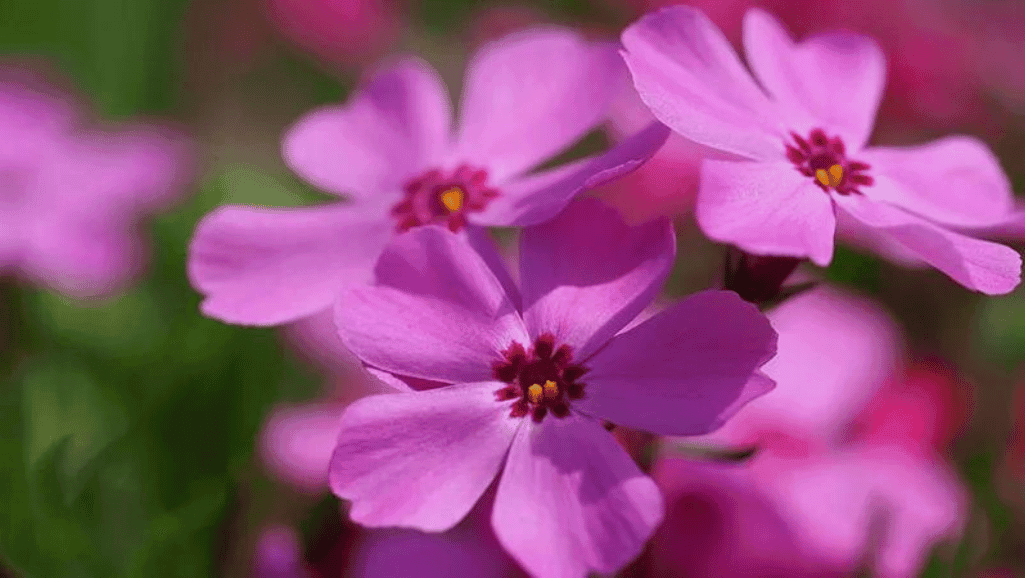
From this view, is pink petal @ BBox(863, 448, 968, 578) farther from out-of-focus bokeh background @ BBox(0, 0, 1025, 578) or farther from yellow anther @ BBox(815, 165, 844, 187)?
yellow anther @ BBox(815, 165, 844, 187)

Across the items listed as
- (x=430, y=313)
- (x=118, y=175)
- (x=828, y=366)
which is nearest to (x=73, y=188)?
(x=118, y=175)

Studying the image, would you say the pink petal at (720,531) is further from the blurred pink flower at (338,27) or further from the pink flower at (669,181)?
the blurred pink flower at (338,27)

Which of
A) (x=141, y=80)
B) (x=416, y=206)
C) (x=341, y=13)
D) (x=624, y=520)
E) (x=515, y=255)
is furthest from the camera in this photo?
(x=141, y=80)

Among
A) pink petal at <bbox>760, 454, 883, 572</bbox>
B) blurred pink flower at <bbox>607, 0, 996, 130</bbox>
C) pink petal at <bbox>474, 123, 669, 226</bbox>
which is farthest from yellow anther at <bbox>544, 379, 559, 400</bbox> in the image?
blurred pink flower at <bbox>607, 0, 996, 130</bbox>

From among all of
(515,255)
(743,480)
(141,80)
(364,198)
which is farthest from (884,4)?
(141,80)

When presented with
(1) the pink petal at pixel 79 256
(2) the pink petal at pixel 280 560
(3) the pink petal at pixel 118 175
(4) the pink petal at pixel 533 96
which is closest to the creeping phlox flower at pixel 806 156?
(4) the pink petal at pixel 533 96

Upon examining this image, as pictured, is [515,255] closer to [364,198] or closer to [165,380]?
[165,380]
